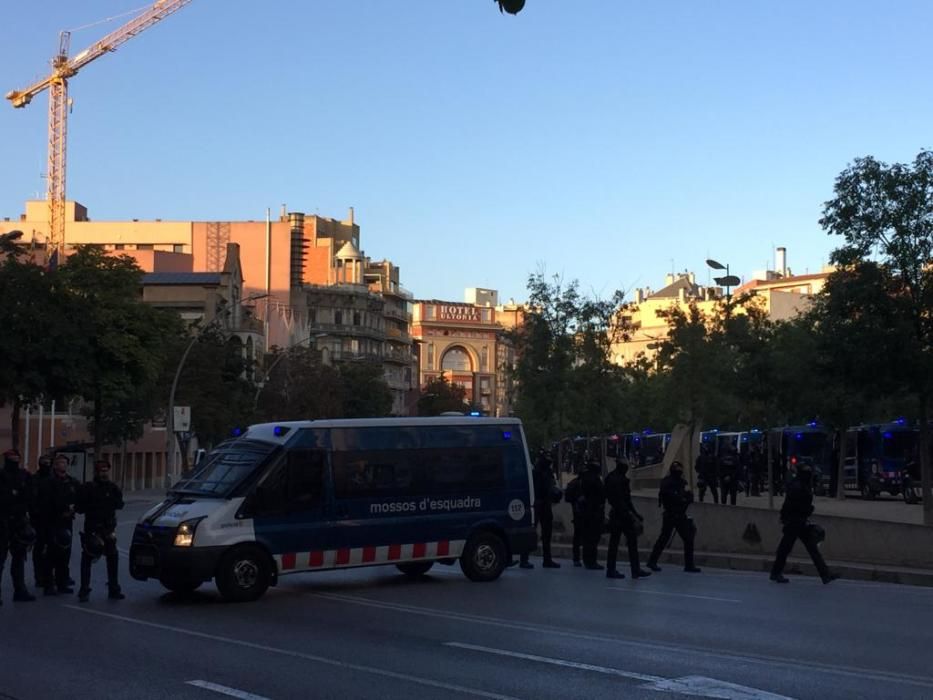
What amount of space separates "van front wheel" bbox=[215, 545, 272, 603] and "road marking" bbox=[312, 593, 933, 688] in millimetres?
1102

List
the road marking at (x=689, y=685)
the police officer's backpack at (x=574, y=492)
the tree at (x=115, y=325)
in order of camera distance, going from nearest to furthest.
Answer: the road marking at (x=689, y=685), the police officer's backpack at (x=574, y=492), the tree at (x=115, y=325)

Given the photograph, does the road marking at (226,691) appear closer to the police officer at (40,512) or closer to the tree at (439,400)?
the police officer at (40,512)

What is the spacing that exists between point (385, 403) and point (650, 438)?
25193mm

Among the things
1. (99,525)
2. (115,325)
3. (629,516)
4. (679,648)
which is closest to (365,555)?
(99,525)

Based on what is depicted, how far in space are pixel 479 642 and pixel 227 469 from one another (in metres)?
5.79

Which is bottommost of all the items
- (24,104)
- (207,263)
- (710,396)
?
(710,396)

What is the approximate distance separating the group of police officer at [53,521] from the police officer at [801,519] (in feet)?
29.8

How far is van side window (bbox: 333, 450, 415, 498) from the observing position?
1822 cm

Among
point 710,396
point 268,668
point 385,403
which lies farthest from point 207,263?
point 268,668

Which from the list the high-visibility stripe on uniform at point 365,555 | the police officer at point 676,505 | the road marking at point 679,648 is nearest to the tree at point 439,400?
the police officer at point 676,505

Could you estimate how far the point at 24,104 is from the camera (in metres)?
135

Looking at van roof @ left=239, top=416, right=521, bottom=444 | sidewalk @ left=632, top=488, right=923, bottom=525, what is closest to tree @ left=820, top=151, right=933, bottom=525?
sidewalk @ left=632, top=488, right=923, bottom=525

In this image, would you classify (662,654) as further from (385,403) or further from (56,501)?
(385,403)

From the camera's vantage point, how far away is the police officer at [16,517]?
16.5 m
